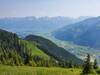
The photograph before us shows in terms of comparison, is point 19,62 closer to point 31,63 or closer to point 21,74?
point 31,63

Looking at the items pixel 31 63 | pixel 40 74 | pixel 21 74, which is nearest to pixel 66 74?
pixel 40 74

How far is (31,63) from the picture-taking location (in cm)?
19388

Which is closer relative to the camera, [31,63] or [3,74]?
[3,74]

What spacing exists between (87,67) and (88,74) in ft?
11.2

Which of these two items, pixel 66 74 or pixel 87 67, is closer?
pixel 87 67

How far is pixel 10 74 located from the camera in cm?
10350

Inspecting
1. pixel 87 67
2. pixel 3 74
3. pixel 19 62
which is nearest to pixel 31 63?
pixel 19 62

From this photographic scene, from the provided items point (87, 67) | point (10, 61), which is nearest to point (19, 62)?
point (10, 61)

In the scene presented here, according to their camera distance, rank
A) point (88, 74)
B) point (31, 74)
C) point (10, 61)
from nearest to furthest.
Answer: point (88, 74)
point (31, 74)
point (10, 61)

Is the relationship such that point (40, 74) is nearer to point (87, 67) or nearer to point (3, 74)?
point (3, 74)

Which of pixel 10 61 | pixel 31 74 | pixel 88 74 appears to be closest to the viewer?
pixel 88 74

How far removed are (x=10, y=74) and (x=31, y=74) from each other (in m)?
9.11

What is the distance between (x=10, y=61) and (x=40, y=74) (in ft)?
302

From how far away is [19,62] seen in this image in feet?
642
